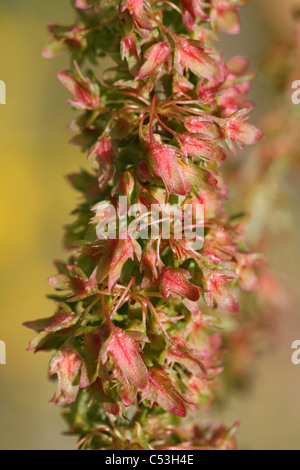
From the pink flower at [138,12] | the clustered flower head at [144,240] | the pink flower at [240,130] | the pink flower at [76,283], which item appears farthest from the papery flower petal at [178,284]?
the pink flower at [138,12]

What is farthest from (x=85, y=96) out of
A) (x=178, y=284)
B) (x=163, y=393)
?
(x=163, y=393)

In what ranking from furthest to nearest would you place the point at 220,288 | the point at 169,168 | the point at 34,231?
1. the point at 34,231
2. the point at 220,288
3. the point at 169,168

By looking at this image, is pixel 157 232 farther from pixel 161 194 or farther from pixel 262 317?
pixel 262 317

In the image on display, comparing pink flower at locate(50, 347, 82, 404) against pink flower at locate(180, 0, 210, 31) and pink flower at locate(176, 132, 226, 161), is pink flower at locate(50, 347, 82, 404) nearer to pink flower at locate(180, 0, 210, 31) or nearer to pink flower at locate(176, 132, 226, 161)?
pink flower at locate(176, 132, 226, 161)

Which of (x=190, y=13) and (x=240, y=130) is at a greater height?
(x=190, y=13)

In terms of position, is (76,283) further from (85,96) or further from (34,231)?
(34,231)

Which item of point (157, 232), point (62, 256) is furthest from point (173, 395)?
point (62, 256)
